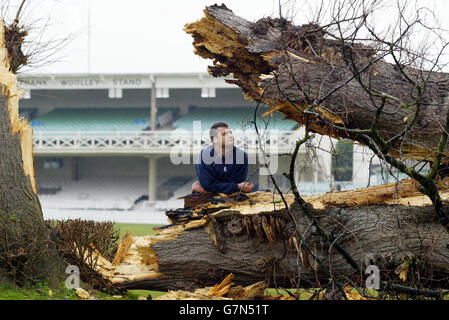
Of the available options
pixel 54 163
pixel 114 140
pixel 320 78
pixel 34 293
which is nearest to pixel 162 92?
pixel 114 140

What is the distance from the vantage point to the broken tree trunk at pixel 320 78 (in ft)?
20.8

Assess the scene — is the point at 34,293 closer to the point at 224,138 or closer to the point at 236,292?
the point at 236,292

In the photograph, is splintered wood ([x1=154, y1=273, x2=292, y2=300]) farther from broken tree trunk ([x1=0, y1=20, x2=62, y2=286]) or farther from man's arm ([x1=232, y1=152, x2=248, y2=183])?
man's arm ([x1=232, y1=152, x2=248, y2=183])

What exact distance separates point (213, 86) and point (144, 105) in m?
8.05

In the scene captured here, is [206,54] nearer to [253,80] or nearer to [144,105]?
[253,80]

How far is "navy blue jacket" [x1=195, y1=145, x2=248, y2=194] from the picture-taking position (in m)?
7.38

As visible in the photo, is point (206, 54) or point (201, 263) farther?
point (206, 54)

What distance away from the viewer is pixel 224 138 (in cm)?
738

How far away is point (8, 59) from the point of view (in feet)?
24.0

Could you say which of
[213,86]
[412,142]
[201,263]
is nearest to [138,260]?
[201,263]

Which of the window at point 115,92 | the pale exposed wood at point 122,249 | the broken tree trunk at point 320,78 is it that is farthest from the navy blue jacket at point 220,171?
the window at point 115,92

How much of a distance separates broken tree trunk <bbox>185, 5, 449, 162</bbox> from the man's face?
0.58 m

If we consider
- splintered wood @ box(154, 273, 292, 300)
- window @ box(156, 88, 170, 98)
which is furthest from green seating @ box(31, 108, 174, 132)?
splintered wood @ box(154, 273, 292, 300)

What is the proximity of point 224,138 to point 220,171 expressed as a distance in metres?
0.44
